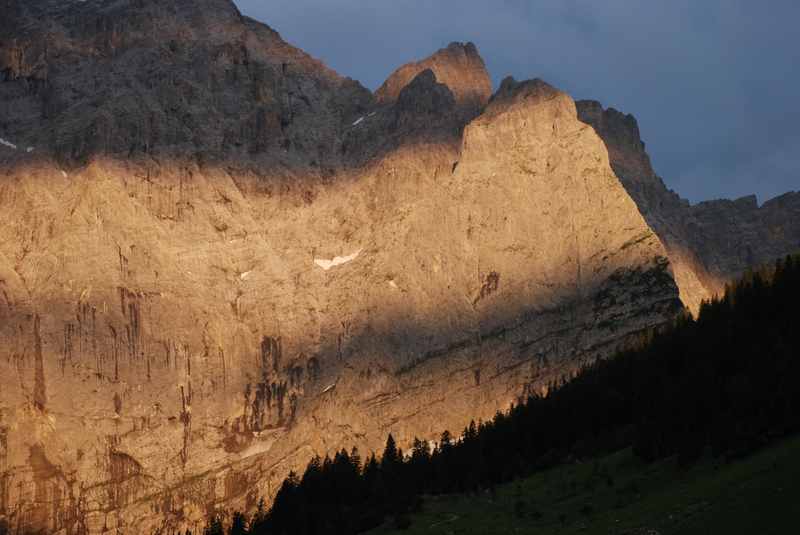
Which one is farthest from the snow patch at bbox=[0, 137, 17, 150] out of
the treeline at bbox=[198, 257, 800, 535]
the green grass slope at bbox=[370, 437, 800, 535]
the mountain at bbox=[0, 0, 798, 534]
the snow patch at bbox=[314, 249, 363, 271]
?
the green grass slope at bbox=[370, 437, 800, 535]

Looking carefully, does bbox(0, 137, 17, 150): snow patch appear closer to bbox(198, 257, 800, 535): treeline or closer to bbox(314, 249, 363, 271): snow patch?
bbox(314, 249, 363, 271): snow patch

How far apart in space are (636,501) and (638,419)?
19.4 m

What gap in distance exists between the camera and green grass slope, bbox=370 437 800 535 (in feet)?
208

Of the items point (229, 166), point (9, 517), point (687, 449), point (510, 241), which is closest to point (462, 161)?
point (510, 241)

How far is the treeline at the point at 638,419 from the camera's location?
77.9 m

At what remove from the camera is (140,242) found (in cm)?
16975

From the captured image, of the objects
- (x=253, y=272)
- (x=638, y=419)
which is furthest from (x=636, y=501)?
(x=253, y=272)

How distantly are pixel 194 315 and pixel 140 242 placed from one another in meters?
10.5

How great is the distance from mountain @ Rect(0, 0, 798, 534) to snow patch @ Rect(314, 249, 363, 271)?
10.7 inches

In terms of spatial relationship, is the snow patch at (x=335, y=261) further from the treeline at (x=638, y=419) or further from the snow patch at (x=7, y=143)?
the treeline at (x=638, y=419)

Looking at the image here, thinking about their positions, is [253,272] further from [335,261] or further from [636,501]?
[636,501]

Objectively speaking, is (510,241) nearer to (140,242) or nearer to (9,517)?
(140,242)

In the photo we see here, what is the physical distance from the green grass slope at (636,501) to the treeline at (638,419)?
5.87ft

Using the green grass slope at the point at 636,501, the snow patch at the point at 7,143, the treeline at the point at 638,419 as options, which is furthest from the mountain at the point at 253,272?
the green grass slope at the point at 636,501
